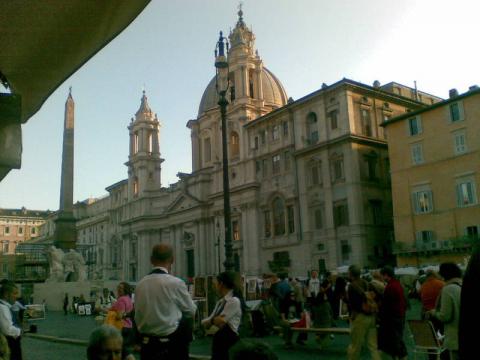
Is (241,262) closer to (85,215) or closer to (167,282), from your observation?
(167,282)

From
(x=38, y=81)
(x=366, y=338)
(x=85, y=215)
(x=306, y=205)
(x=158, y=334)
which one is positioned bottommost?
(x=366, y=338)

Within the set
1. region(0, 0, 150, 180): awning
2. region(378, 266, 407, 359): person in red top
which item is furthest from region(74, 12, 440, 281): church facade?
region(0, 0, 150, 180): awning

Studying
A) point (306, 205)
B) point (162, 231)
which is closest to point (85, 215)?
point (162, 231)

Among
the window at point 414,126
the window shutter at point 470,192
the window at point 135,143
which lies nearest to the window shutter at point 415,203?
the window shutter at point 470,192

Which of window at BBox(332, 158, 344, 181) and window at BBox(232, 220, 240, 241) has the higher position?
window at BBox(332, 158, 344, 181)

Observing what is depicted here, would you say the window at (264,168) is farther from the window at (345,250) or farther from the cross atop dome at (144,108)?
the cross atop dome at (144,108)

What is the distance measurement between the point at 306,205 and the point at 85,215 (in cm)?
6276

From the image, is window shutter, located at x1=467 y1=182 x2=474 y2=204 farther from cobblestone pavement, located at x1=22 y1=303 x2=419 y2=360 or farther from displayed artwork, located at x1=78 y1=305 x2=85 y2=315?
displayed artwork, located at x1=78 y1=305 x2=85 y2=315

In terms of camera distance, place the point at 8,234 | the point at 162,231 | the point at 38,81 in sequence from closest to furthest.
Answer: the point at 38,81
the point at 162,231
the point at 8,234

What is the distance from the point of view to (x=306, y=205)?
4428 cm

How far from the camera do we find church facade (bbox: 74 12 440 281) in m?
41.5

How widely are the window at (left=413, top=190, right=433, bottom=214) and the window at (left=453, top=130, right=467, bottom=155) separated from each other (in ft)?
11.5

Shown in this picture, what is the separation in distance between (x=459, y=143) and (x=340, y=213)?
1094 centimetres

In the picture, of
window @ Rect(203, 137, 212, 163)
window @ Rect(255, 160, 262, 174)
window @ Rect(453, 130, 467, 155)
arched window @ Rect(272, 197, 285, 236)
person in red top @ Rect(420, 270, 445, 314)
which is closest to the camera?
person in red top @ Rect(420, 270, 445, 314)
